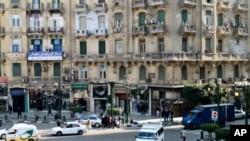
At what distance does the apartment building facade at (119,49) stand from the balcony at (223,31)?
0.02 meters

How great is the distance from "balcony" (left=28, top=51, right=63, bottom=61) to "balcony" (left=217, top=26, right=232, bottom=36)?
19458 mm

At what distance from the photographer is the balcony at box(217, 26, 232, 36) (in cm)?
5206

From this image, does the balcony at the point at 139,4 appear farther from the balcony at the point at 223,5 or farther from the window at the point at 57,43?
the window at the point at 57,43

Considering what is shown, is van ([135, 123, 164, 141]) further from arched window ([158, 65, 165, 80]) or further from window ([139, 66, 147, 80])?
window ([139, 66, 147, 80])

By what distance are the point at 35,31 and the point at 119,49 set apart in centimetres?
1098

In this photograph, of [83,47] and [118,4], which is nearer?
[118,4]

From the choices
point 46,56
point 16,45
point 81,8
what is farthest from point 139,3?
point 16,45

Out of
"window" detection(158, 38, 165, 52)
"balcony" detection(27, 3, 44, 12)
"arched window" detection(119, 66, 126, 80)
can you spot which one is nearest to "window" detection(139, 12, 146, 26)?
"window" detection(158, 38, 165, 52)

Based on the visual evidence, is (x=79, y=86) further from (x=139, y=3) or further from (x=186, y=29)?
(x=186, y=29)

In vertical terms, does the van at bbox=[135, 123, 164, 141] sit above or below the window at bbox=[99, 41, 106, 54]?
below

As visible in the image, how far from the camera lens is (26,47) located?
54.0 meters

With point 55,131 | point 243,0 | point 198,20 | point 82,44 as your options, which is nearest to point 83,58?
point 82,44

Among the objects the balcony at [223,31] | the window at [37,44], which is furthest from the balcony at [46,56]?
the balcony at [223,31]

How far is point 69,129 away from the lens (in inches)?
1427
